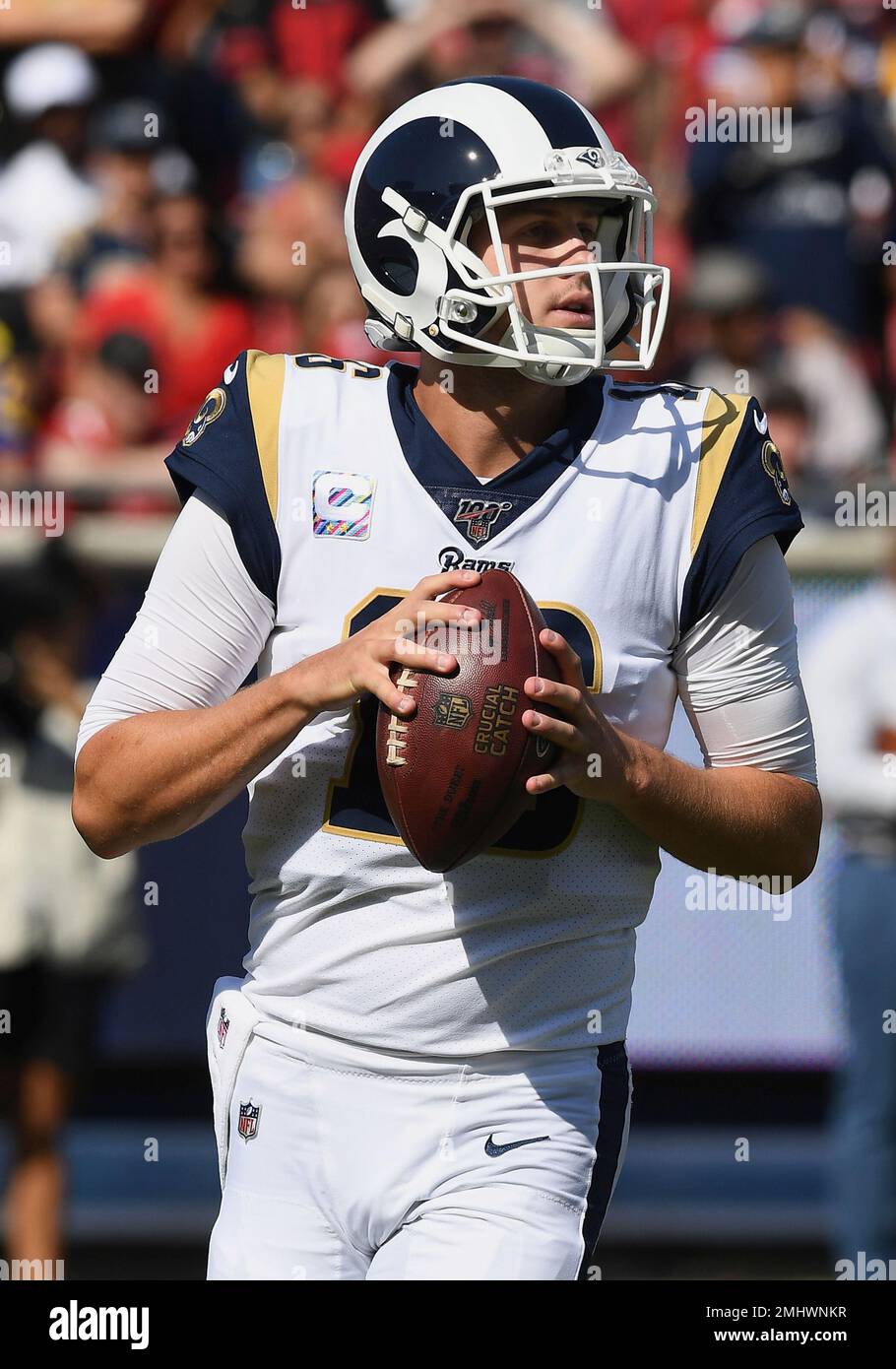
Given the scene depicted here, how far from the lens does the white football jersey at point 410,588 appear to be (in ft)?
7.15

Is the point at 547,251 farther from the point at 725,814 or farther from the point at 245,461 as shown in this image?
the point at 725,814

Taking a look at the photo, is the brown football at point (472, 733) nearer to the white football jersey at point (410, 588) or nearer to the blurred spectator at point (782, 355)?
the white football jersey at point (410, 588)

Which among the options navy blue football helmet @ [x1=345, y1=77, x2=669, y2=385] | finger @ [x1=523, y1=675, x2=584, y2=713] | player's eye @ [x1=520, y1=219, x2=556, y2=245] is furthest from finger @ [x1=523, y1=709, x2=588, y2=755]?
player's eye @ [x1=520, y1=219, x2=556, y2=245]

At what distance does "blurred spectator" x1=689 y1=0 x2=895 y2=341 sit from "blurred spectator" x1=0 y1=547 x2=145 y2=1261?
2.81 meters

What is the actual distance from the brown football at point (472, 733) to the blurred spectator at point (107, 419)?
3290 mm

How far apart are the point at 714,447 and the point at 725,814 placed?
0.48m

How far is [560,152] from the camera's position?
2.21 meters

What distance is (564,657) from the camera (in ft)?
6.60

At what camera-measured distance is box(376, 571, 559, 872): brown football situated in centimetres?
201

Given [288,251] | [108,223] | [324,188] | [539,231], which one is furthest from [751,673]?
[108,223]

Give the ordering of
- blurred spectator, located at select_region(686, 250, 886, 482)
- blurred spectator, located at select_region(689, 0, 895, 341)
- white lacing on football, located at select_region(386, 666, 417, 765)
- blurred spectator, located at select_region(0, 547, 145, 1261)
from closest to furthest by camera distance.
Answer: white lacing on football, located at select_region(386, 666, 417, 765) → blurred spectator, located at select_region(0, 547, 145, 1261) → blurred spectator, located at select_region(686, 250, 886, 482) → blurred spectator, located at select_region(689, 0, 895, 341)

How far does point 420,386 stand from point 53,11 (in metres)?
4.51

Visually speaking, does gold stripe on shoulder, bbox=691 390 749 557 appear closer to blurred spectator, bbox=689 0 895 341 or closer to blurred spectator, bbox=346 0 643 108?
blurred spectator, bbox=689 0 895 341

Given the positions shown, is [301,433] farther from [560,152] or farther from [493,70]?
[493,70]
